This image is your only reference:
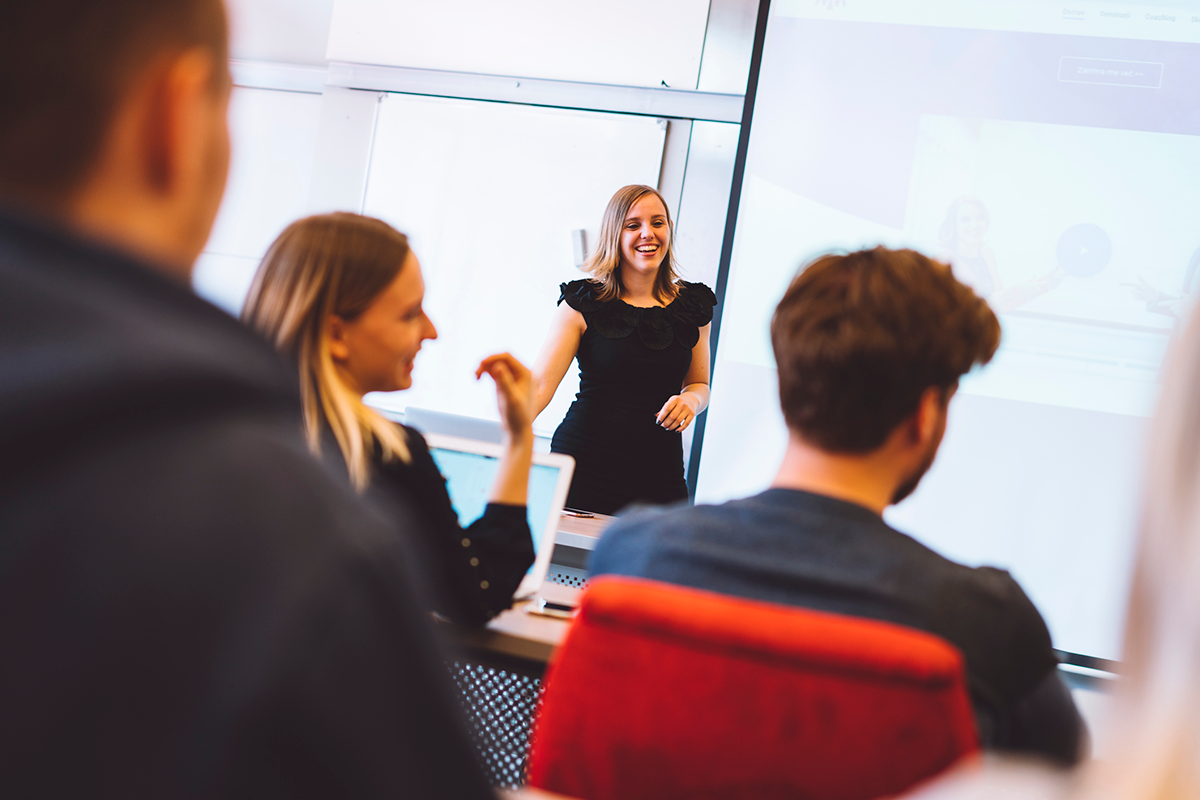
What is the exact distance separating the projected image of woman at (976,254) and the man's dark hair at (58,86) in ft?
9.19

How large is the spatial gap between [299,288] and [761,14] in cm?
247

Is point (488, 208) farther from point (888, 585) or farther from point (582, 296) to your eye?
point (888, 585)

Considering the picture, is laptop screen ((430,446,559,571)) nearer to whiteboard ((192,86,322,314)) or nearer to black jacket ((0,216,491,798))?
black jacket ((0,216,491,798))

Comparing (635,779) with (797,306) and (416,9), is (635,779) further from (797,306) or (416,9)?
(416,9)

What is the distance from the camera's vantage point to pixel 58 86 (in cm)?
30

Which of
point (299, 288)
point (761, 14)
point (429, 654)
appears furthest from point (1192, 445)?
point (761, 14)

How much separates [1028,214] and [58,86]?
2.96 meters

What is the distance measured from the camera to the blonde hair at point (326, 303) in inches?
39.3

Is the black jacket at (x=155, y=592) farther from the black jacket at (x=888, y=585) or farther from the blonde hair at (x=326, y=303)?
the blonde hair at (x=326, y=303)

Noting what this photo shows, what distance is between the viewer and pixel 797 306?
90 cm

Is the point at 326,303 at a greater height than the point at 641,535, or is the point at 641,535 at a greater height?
the point at 326,303

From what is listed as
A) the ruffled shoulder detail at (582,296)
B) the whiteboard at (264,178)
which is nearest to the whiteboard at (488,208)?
the whiteboard at (264,178)

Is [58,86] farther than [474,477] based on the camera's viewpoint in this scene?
No

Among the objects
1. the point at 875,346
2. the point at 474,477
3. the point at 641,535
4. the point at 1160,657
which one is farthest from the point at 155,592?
the point at 474,477
